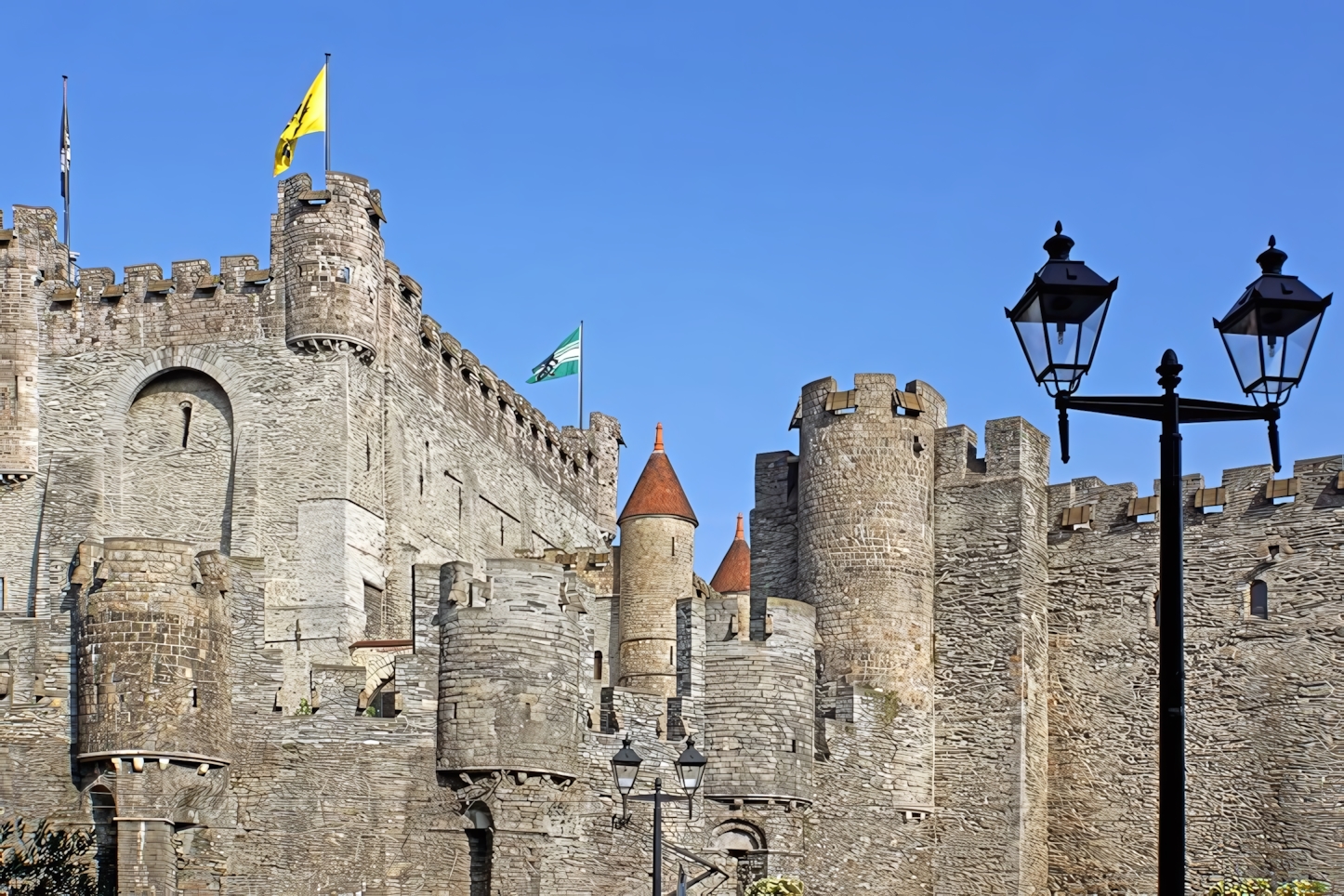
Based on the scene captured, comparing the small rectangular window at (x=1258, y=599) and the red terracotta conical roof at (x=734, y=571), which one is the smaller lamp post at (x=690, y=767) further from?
the red terracotta conical roof at (x=734, y=571)

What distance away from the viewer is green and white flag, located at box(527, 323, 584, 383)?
5969 cm

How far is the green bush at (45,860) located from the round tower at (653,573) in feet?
54.7

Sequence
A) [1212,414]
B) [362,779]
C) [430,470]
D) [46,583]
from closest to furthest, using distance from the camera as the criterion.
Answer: [1212,414] < [362,779] < [46,583] < [430,470]

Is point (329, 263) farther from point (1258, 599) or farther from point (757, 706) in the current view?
point (1258, 599)

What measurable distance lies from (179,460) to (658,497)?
37.0ft

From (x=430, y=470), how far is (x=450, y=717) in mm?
14928

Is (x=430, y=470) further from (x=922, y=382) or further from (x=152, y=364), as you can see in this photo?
(x=922, y=382)

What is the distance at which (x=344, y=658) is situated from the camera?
44.0 meters

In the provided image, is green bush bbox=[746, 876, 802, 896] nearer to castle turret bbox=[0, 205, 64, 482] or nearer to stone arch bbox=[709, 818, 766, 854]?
stone arch bbox=[709, 818, 766, 854]

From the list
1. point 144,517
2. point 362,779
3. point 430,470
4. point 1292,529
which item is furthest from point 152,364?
point 1292,529

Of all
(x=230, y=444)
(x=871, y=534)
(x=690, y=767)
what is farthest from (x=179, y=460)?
(x=690, y=767)

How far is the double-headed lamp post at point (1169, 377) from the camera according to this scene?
1435 centimetres

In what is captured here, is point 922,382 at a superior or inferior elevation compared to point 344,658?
superior

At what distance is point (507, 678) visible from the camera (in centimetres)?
3566
